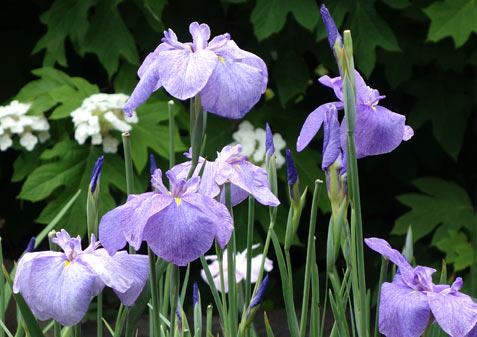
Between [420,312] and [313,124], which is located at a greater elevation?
[313,124]

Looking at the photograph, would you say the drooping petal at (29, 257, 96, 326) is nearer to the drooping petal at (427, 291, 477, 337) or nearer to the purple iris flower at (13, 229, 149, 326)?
the purple iris flower at (13, 229, 149, 326)

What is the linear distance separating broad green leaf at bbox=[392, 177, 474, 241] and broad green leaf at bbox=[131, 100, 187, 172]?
794mm

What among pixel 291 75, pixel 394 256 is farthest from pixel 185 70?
pixel 291 75

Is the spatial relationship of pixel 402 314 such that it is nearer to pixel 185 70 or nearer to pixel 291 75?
pixel 185 70

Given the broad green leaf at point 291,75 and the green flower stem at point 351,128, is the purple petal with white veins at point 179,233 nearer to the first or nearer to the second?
the green flower stem at point 351,128

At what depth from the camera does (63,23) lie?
220cm

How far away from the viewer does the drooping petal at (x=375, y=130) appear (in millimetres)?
622

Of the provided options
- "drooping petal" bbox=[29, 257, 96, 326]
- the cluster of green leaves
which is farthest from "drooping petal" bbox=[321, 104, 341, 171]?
the cluster of green leaves

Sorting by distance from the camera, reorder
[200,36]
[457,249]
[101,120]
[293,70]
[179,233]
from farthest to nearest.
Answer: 1. [293,70]
2. [457,249]
3. [101,120]
4. [200,36]
5. [179,233]

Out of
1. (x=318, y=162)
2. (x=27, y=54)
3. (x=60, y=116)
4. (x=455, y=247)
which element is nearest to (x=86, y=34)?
(x=60, y=116)

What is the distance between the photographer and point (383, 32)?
2.10 m

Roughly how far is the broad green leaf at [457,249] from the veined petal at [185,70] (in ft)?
5.66

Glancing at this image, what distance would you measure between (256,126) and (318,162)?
0.74 ft

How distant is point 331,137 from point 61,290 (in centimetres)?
25
